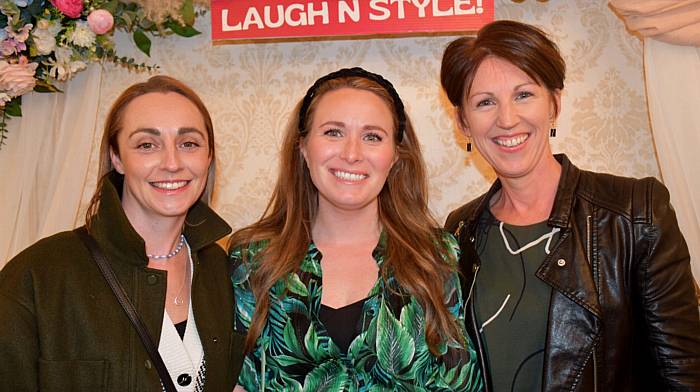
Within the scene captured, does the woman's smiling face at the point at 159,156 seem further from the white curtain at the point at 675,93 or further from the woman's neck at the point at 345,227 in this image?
the white curtain at the point at 675,93

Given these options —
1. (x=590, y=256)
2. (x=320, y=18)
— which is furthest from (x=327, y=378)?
(x=320, y=18)

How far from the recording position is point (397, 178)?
2521mm

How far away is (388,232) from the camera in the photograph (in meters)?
2.40

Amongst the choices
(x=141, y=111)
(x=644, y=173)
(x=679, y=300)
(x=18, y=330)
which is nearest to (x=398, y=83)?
(x=644, y=173)

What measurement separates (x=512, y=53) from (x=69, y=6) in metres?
1.70

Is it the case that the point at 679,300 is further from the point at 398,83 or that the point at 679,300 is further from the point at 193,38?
the point at 193,38

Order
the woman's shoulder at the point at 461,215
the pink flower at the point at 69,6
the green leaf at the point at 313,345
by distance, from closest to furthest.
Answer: the green leaf at the point at 313,345
the woman's shoulder at the point at 461,215
the pink flower at the point at 69,6

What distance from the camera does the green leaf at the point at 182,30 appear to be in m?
3.16

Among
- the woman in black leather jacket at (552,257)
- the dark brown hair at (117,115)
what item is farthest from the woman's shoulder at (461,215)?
the dark brown hair at (117,115)

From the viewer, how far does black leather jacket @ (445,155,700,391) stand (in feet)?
6.77

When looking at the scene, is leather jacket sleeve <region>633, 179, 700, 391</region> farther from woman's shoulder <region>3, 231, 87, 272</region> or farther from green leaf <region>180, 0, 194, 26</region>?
green leaf <region>180, 0, 194, 26</region>

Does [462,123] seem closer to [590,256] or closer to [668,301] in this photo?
[590,256]

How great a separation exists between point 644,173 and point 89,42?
238cm

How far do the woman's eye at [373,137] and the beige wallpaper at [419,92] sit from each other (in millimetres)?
963
